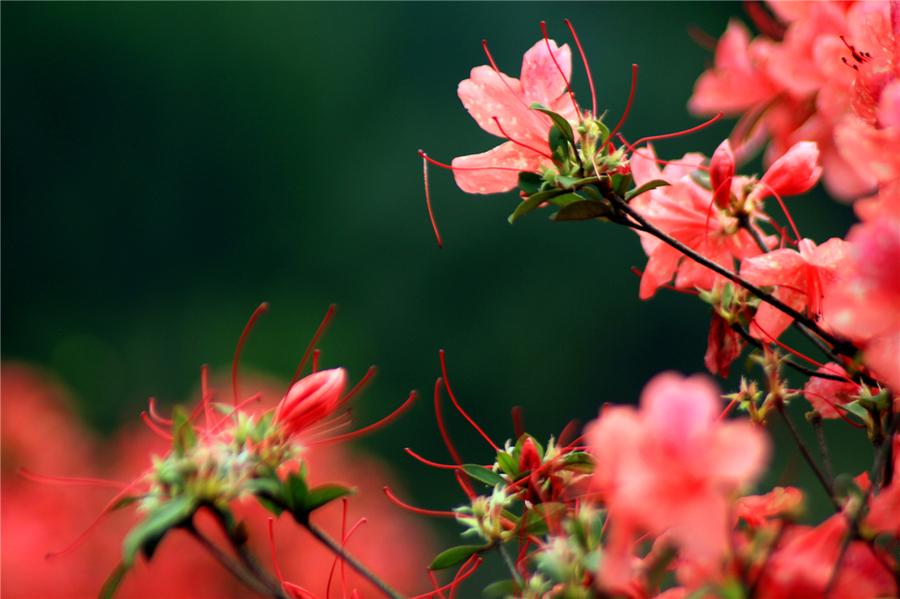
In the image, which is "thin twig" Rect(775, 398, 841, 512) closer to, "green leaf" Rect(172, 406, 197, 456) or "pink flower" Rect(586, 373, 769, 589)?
"pink flower" Rect(586, 373, 769, 589)

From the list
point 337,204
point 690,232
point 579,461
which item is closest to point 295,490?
point 579,461

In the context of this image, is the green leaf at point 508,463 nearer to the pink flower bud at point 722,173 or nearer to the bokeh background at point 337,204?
the pink flower bud at point 722,173

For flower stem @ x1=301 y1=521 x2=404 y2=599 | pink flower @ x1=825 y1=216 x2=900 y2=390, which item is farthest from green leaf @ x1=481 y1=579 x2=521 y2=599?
pink flower @ x1=825 y1=216 x2=900 y2=390

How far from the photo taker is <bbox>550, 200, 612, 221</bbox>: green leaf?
379 millimetres

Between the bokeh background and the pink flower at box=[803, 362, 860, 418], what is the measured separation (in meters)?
2.99

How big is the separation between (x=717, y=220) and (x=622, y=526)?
24 centimetres

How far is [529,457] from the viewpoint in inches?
15.6

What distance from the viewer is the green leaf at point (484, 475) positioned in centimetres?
40

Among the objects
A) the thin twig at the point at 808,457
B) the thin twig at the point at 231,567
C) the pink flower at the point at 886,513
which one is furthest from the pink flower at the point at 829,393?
the thin twig at the point at 231,567

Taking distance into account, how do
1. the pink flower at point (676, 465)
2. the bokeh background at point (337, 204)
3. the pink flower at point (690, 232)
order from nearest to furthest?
the pink flower at point (676, 465)
the pink flower at point (690, 232)
the bokeh background at point (337, 204)

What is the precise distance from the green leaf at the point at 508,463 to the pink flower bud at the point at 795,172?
0.17 metres

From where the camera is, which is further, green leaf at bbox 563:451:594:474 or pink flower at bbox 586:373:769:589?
green leaf at bbox 563:451:594:474

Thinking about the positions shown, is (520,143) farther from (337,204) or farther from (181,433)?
(337,204)

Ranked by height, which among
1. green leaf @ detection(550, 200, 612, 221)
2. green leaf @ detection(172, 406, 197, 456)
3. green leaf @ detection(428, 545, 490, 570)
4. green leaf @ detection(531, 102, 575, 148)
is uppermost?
green leaf @ detection(531, 102, 575, 148)
